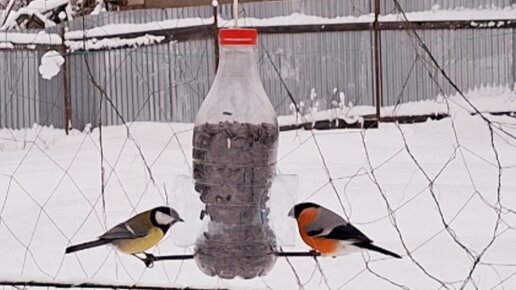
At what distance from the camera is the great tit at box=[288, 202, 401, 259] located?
1.76 m

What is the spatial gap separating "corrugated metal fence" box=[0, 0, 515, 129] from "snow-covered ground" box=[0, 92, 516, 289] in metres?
0.37

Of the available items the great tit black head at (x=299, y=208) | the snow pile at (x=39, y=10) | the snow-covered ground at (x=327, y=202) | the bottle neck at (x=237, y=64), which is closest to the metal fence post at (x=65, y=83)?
the snow-covered ground at (x=327, y=202)

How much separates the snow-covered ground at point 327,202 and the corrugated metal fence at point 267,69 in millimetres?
370

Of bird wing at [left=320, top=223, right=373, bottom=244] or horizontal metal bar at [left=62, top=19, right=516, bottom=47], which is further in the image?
horizontal metal bar at [left=62, top=19, right=516, bottom=47]

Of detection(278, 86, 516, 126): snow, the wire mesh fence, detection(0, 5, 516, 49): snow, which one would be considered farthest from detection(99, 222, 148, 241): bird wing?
detection(0, 5, 516, 49): snow

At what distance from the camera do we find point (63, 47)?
7.38m

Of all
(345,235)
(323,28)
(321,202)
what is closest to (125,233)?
(345,235)

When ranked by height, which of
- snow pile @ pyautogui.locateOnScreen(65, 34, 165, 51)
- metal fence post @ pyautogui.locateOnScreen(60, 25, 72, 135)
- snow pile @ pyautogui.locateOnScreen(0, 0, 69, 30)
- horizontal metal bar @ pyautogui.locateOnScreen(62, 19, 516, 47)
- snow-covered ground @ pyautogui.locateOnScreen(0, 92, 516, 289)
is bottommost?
snow-covered ground @ pyautogui.locateOnScreen(0, 92, 516, 289)

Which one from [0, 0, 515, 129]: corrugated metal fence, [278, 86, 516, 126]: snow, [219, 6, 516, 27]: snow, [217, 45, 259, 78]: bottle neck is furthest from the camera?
[219, 6, 516, 27]: snow

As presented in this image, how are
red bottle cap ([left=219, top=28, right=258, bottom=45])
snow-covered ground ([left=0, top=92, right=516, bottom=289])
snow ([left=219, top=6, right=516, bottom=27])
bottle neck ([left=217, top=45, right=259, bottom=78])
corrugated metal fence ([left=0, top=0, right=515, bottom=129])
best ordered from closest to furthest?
red bottle cap ([left=219, top=28, right=258, bottom=45]) → bottle neck ([left=217, top=45, right=259, bottom=78]) → snow-covered ground ([left=0, top=92, right=516, bottom=289]) → corrugated metal fence ([left=0, top=0, right=515, bottom=129]) → snow ([left=219, top=6, right=516, bottom=27])

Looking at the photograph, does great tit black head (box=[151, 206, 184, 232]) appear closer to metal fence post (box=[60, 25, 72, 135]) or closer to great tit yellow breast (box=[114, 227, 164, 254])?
great tit yellow breast (box=[114, 227, 164, 254])

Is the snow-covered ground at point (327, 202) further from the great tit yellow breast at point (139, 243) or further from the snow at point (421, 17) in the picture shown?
the snow at point (421, 17)

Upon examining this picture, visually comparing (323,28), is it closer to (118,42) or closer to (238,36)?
(118,42)

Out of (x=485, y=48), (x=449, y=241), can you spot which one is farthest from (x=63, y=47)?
(x=449, y=241)
